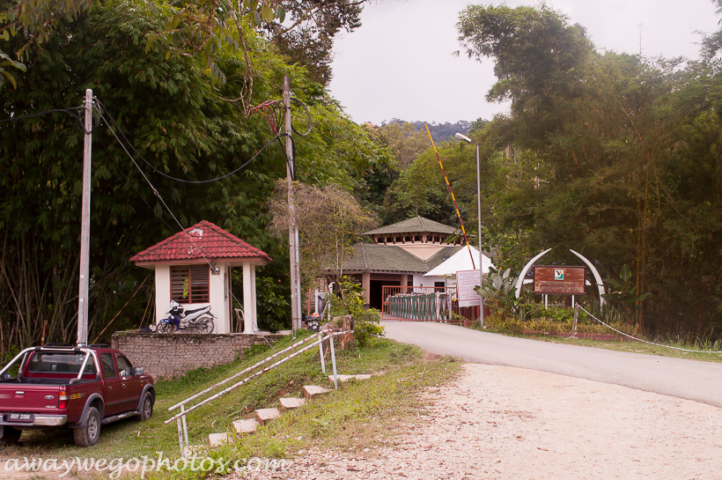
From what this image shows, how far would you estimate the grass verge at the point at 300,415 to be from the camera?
21.3 ft

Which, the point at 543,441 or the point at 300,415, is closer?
the point at 543,441

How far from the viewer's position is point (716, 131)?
16.2 m

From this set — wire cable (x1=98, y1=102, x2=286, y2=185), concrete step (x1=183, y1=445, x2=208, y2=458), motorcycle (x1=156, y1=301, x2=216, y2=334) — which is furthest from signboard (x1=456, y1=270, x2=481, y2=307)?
concrete step (x1=183, y1=445, x2=208, y2=458)

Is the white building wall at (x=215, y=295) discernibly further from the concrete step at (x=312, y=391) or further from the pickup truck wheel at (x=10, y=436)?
the concrete step at (x=312, y=391)

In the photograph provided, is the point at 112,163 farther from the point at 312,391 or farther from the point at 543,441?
the point at 543,441

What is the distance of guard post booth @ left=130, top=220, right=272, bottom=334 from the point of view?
16.5 metres

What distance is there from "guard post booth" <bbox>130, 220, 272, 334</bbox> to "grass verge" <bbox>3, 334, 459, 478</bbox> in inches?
133

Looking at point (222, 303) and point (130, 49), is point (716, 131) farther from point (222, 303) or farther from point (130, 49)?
point (130, 49)

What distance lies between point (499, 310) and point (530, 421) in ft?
40.3

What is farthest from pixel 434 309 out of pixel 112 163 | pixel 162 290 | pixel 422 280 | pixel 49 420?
pixel 49 420

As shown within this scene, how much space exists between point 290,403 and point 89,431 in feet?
11.4

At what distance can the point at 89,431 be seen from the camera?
985 centimetres

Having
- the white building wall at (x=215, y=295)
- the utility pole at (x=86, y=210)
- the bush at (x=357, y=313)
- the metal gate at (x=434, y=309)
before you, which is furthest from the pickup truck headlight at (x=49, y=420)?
the metal gate at (x=434, y=309)

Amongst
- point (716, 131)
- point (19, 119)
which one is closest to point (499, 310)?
point (716, 131)
